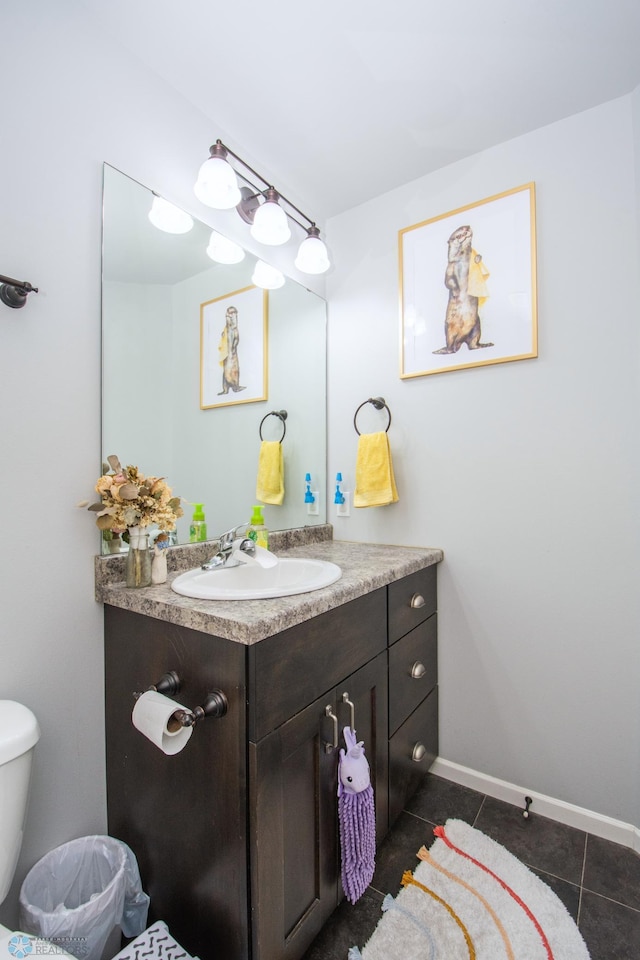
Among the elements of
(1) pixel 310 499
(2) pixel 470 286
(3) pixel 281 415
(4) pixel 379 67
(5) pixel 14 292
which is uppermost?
(4) pixel 379 67

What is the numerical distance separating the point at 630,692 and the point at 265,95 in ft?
7.47

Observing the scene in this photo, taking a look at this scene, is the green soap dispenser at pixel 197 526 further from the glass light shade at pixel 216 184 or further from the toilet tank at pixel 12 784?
the glass light shade at pixel 216 184

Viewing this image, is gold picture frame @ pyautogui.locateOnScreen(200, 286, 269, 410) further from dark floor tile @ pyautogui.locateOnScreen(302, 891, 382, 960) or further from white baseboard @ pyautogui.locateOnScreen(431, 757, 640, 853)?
white baseboard @ pyautogui.locateOnScreen(431, 757, 640, 853)

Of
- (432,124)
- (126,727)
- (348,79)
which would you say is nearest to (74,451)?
(126,727)

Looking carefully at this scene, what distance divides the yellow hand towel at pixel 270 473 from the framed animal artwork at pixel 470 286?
2.06 ft

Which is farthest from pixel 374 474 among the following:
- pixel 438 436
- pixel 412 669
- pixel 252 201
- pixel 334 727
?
pixel 252 201

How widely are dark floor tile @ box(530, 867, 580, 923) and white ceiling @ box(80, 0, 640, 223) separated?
2.40 m

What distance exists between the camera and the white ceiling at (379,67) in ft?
3.82

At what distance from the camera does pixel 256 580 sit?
1.38m

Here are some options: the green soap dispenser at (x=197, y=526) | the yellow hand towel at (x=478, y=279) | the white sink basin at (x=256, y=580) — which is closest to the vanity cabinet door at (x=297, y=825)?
the white sink basin at (x=256, y=580)

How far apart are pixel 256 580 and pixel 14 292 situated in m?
0.99

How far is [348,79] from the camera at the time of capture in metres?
1.36

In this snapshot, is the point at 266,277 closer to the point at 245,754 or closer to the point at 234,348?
the point at 234,348

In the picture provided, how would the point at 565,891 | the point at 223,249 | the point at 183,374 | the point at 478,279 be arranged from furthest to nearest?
the point at 478,279
the point at 223,249
the point at 183,374
the point at 565,891
